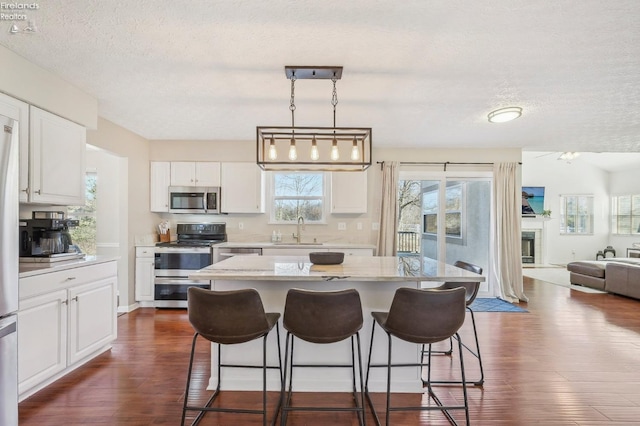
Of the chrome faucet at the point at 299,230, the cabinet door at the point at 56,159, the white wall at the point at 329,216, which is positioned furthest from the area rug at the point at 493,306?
the cabinet door at the point at 56,159

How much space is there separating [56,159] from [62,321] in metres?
1.40

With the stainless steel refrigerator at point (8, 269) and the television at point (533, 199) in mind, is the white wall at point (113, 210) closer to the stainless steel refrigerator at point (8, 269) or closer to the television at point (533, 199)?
the stainless steel refrigerator at point (8, 269)

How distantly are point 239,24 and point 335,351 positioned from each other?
2386 mm

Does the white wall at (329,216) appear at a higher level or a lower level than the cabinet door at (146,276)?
higher

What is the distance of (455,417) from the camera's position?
7.14ft

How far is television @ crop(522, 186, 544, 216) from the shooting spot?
9594mm

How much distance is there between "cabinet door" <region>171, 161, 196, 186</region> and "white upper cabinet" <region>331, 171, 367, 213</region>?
2.19 m

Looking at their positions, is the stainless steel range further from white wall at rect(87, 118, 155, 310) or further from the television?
the television

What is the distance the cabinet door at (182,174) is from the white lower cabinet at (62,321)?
201 cm

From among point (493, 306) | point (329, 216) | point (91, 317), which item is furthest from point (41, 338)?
point (493, 306)

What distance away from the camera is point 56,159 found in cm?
285

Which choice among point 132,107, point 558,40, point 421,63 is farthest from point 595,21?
point 132,107

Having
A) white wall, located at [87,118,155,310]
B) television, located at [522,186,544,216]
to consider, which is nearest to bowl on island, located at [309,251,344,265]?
white wall, located at [87,118,155,310]

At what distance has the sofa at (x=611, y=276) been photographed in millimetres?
5227
